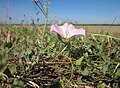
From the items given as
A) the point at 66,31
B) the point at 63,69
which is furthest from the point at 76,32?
Result: the point at 63,69

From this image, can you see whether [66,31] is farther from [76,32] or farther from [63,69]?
[63,69]

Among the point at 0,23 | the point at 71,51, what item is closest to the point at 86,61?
the point at 71,51

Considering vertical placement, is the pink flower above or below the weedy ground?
above

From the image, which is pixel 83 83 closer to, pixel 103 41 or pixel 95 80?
pixel 95 80

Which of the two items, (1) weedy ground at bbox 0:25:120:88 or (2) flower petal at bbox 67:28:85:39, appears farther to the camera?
(2) flower petal at bbox 67:28:85:39

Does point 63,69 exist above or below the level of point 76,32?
below

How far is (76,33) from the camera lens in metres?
1.01

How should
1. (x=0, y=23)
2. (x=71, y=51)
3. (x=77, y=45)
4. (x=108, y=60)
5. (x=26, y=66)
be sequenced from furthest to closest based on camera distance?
(x=0, y=23) → (x=77, y=45) → (x=71, y=51) → (x=108, y=60) → (x=26, y=66)

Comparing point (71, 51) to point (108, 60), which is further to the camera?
point (71, 51)

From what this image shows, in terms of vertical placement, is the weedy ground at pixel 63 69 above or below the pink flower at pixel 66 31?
below

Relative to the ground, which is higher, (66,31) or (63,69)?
(66,31)

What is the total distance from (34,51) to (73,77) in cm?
25

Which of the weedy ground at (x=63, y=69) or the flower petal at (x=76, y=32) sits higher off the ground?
the flower petal at (x=76, y=32)

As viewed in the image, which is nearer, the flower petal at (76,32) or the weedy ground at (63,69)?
the weedy ground at (63,69)
